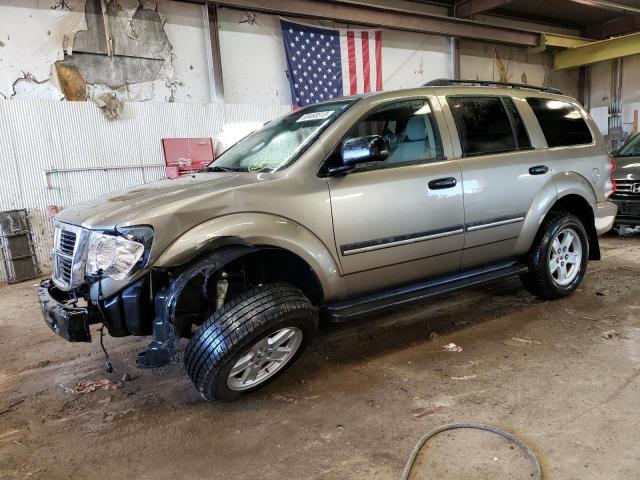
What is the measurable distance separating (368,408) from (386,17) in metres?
7.88

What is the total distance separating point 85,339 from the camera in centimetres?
230

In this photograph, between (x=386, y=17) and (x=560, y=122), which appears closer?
(x=560, y=122)

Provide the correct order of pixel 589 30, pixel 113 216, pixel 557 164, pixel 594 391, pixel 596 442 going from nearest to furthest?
pixel 596 442
pixel 113 216
pixel 594 391
pixel 557 164
pixel 589 30

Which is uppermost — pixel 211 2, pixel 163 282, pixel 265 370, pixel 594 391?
pixel 211 2

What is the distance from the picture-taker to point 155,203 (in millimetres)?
2312

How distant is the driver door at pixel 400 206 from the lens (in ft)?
8.84

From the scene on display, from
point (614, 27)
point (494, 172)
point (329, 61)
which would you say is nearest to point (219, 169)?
point (494, 172)

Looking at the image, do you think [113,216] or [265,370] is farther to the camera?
[265,370]

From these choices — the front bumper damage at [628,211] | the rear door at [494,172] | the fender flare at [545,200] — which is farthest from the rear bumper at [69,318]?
the front bumper damage at [628,211]

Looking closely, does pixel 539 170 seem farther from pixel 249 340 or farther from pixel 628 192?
pixel 628 192

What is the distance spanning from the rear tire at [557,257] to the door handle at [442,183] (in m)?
1.08

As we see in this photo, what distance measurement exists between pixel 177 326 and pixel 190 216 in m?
0.55

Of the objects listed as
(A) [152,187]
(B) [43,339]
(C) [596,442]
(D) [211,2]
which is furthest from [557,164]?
(D) [211,2]

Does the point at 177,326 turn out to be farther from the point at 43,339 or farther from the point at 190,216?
the point at 43,339
